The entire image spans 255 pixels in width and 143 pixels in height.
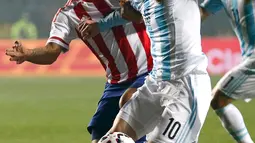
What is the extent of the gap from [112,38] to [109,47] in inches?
3.8

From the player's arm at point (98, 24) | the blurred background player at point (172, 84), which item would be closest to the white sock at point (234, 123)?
the player's arm at point (98, 24)

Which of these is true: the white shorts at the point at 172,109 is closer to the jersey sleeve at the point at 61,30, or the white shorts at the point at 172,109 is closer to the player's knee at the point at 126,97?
the player's knee at the point at 126,97

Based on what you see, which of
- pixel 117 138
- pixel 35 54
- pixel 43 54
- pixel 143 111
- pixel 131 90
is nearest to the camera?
pixel 117 138

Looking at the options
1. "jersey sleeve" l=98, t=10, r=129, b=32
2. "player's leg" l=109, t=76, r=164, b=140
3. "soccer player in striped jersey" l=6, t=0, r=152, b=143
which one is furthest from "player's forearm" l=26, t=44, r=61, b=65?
"player's leg" l=109, t=76, r=164, b=140

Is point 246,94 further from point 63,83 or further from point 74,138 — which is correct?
point 63,83

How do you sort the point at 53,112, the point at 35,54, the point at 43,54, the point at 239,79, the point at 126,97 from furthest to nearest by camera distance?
the point at 53,112 → the point at 239,79 → the point at 43,54 → the point at 35,54 → the point at 126,97

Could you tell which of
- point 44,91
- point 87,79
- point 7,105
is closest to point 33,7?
point 87,79

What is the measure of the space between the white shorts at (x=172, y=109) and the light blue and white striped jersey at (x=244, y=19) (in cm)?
141

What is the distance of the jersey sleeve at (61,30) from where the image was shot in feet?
22.0

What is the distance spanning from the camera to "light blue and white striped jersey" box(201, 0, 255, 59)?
679 centimetres

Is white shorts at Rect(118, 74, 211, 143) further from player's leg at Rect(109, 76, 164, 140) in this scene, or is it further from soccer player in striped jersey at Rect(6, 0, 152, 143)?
soccer player in striped jersey at Rect(6, 0, 152, 143)

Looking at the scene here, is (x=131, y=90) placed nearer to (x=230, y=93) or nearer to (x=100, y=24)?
(x=100, y=24)

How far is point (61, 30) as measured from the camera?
671 cm

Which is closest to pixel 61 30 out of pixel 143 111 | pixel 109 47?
pixel 109 47
